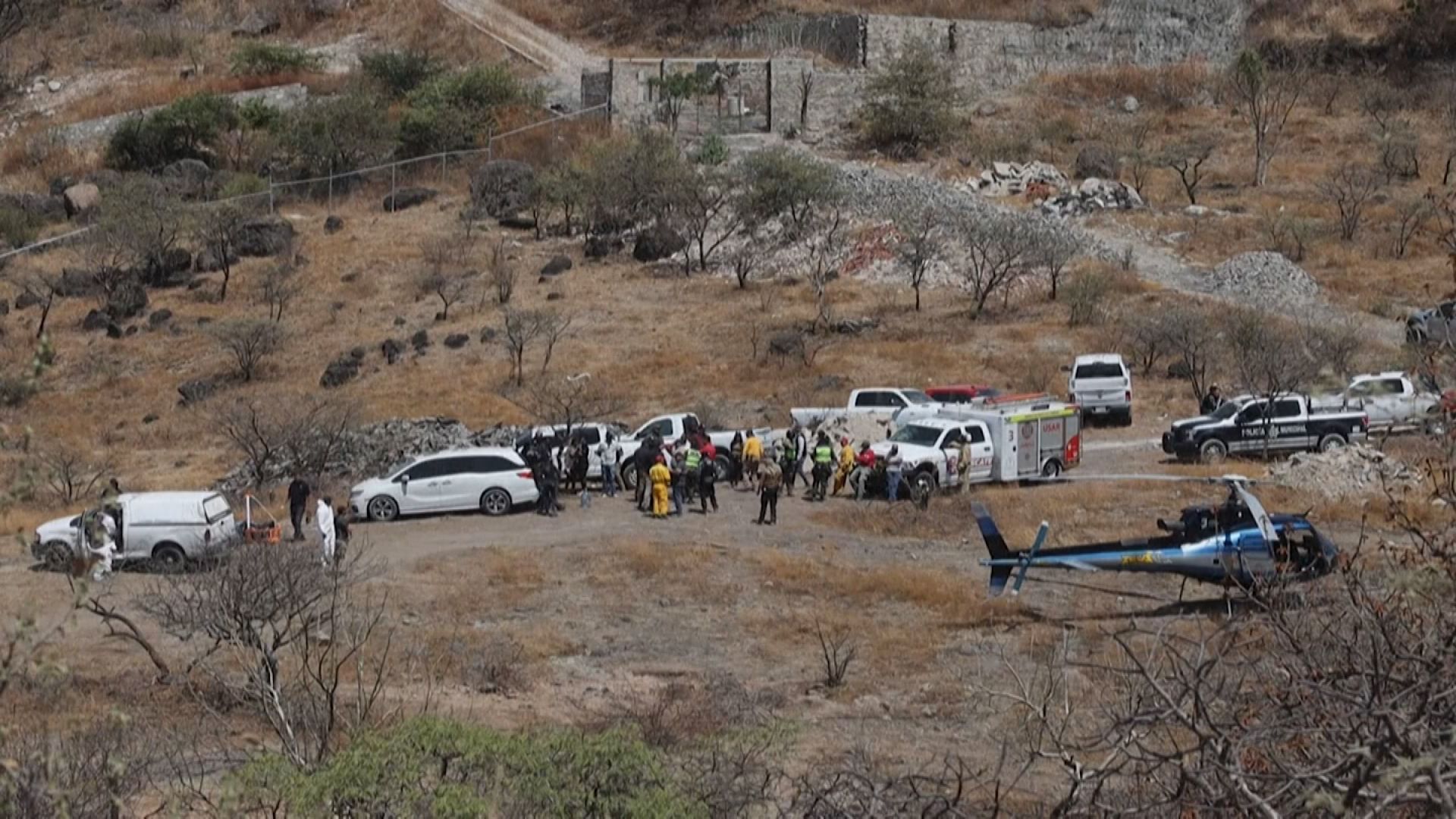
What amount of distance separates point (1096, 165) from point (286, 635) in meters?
42.7

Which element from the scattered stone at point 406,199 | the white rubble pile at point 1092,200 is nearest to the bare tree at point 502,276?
the scattered stone at point 406,199

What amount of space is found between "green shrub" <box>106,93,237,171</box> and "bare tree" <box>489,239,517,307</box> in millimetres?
19171

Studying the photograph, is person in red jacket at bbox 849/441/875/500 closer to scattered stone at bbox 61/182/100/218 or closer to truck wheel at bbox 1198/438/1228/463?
truck wheel at bbox 1198/438/1228/463

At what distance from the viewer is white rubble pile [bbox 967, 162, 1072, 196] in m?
55.3

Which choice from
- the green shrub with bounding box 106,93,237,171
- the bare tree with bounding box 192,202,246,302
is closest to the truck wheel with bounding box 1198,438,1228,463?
the bare tree with bounding box 192,202,246,302

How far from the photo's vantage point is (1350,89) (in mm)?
65375

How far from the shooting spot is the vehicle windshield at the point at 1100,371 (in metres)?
35.3

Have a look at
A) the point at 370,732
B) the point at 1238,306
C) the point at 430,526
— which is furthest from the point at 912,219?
the point at 370,732

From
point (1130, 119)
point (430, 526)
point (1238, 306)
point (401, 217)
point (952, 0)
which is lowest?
point (430, 526)

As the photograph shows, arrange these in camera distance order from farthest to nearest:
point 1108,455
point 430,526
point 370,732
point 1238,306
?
point 1238,306, point 1108,455, point 430,526, point 370,732

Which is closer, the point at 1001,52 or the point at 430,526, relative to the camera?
the point at 430,526

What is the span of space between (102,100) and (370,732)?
67.9m

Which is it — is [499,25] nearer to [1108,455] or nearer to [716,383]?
[716,383]

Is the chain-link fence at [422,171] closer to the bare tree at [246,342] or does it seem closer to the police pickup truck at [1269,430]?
the bare tree at [246,342]
